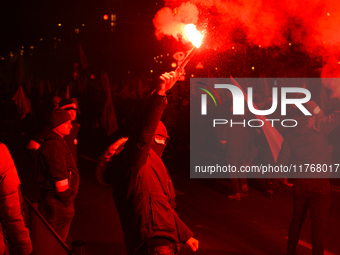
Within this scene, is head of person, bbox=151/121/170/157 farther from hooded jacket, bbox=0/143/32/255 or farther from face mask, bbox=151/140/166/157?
hooded jacket, bbox=0/143/32/255

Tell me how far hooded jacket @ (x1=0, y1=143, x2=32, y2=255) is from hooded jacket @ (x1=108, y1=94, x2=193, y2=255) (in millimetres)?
911

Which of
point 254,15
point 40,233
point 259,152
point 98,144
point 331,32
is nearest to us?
point 40,233

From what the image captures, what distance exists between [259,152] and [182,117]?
362 cm

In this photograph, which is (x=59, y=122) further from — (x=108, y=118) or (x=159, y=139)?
(x=108, y=118)

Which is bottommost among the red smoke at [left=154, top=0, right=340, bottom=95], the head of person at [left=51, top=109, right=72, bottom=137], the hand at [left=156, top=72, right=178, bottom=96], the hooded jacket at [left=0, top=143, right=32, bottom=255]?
the hooded jacket at [left=0, top=143, right=32, bottom=255]

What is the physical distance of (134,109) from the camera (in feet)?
52.7

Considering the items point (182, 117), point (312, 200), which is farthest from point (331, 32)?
point (182, 117)

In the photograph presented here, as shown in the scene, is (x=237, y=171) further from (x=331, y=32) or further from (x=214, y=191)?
(x=331, y=32)

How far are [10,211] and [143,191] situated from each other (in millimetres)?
1179

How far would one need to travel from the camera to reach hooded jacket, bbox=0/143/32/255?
2.99m

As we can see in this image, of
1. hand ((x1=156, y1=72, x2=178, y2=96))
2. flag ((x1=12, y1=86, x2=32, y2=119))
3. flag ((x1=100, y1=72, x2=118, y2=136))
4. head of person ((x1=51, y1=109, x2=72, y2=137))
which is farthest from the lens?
flag ((x1=12, y1=86, x2=32, y2=119))

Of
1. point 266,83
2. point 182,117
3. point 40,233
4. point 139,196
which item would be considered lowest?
point 40,233

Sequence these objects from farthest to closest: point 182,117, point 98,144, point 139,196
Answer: point 98,144, point 182,117, point 139,196

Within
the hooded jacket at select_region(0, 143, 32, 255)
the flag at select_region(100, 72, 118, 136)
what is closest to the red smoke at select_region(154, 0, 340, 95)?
the hooded jacket at select_region(0, 143, 32, 255)
